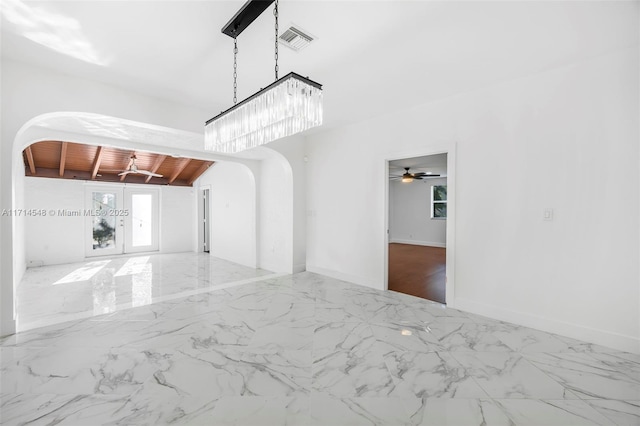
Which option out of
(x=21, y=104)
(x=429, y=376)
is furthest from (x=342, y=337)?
(x=21, y=104)

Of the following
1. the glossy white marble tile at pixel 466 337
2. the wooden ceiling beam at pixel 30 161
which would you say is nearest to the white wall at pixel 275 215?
the glossy white marble tile at pixel 466 337

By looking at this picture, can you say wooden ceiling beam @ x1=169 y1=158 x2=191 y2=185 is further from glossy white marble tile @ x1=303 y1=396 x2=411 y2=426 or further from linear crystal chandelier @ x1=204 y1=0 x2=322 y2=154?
glossy white marble tile @ x1=303 y1=396 x2=411 y2=426

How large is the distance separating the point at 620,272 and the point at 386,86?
2.88m

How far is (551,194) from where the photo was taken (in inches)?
109

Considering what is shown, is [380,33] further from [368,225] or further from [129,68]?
[368,225]

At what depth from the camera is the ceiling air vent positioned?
2.14m

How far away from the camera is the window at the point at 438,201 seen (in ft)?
30.5

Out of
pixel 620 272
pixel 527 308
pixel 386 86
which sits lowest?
pixel 527 308

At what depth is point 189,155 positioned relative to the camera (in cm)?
550

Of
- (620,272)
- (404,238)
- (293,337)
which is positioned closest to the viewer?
(620,272)

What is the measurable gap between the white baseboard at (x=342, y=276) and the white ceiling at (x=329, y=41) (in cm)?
286

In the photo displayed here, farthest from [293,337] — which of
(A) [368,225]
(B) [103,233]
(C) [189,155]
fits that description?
(B) [103,233]

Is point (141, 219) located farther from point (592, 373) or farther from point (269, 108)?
point (592, 373)

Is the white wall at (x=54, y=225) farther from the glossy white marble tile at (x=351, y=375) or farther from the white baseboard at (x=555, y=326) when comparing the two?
the white baseboard at (x=555, y=326)
